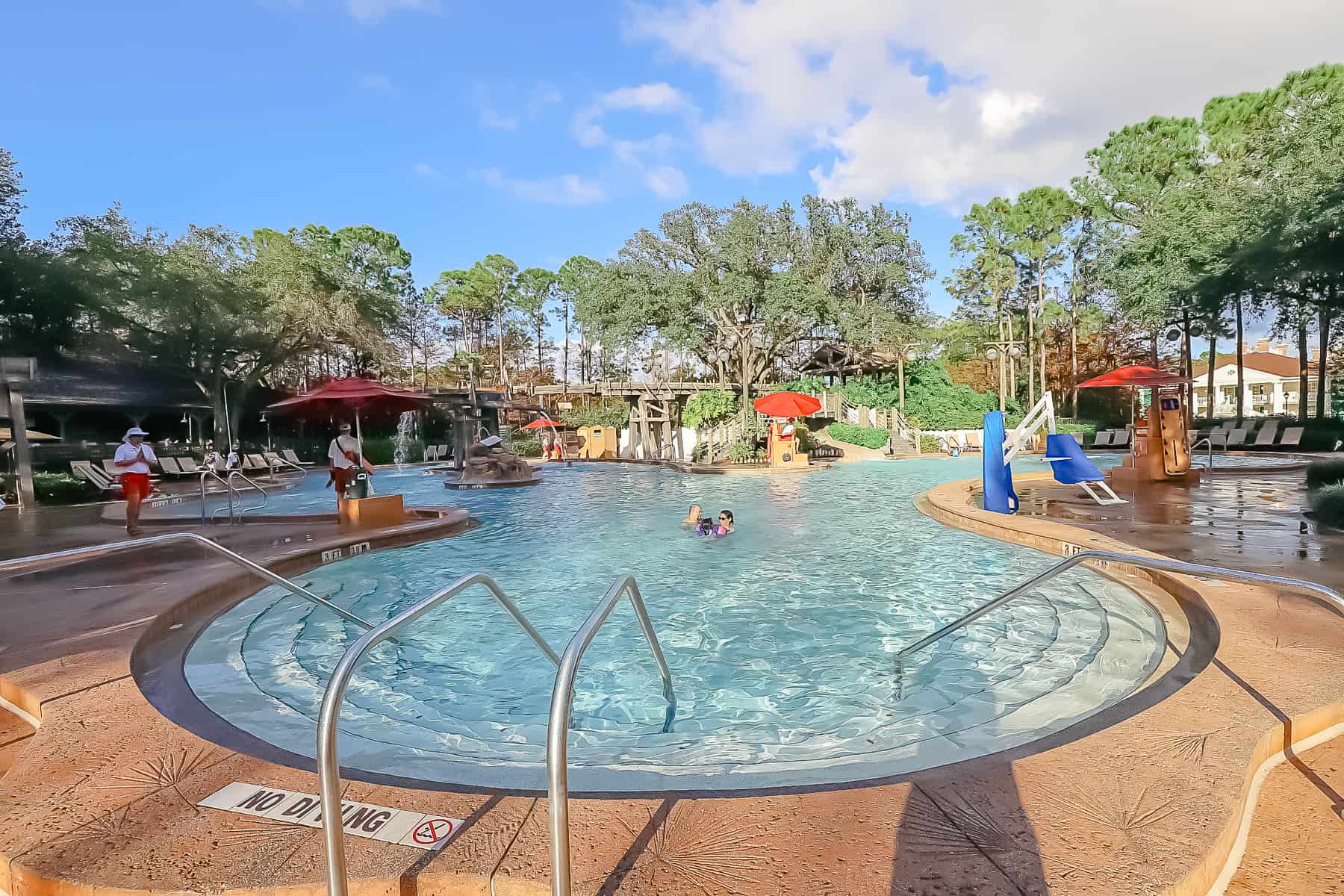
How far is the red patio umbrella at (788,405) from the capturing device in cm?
2062

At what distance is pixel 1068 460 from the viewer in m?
9.86

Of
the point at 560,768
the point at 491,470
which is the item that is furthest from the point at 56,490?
the point at 560,768

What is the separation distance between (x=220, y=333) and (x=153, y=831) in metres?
28.4

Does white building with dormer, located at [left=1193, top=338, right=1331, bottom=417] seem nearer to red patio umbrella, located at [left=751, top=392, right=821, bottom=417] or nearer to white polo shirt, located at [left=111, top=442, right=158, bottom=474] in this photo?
red patio umbrella, located at [left=751, top=392, right=821, bottom=417]

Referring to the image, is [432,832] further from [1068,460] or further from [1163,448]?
[1163,448]

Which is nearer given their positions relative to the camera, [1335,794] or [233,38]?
[1335,794]

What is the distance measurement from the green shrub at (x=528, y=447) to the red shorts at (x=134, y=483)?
858 inches

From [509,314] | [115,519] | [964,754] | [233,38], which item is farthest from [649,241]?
[509,314]

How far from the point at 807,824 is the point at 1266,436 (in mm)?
28588

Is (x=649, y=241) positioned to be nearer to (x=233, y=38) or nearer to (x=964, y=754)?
(x=233, y=38)

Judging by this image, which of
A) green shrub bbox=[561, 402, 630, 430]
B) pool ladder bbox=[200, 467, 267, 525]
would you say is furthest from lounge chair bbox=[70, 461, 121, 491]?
green shrub bbox=[561, 402, 630, 430]

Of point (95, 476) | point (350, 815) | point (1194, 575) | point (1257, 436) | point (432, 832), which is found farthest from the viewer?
point (1257, 436)

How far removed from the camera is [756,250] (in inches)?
1079

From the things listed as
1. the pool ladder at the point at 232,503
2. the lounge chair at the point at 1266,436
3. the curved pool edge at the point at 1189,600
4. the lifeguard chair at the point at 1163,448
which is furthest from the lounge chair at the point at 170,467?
the lounge chair at the point at 1266,436
